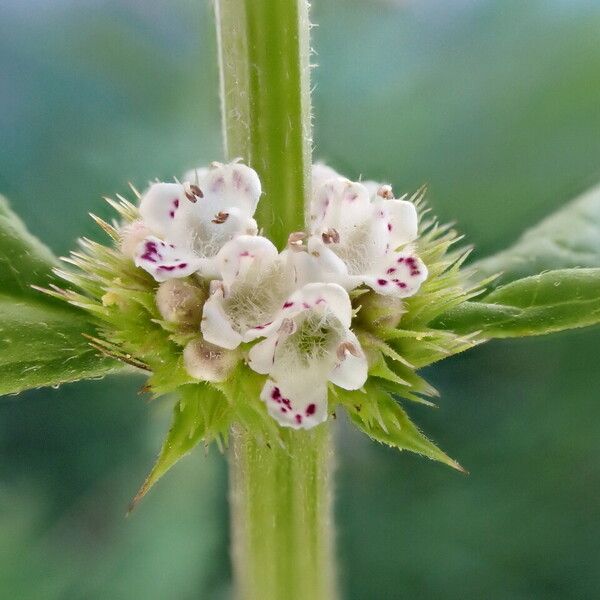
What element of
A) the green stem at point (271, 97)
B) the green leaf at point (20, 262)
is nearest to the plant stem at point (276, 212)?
the green stem at point (271, 97)

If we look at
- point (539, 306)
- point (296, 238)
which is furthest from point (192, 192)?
point (539, 306)

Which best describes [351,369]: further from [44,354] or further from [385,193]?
[44,354]

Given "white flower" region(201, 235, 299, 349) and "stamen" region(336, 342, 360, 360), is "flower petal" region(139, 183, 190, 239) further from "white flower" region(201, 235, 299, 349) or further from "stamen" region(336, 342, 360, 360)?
"stamen" region(336, 342, 360, 360)

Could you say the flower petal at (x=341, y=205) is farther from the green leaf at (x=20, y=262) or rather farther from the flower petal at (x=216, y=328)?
the green leaf at (x=20, y=262)

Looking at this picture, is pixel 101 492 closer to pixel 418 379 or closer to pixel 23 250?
pixel 23 250

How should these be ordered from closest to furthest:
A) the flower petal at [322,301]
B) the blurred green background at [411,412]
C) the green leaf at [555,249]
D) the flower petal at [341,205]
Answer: the flower petal at [322,301] < the flower petal at [341,205] < the green leaf at [555,249] < the blurred green background at [411,412]

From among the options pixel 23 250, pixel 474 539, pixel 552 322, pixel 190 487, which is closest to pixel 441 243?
pixel 552 322

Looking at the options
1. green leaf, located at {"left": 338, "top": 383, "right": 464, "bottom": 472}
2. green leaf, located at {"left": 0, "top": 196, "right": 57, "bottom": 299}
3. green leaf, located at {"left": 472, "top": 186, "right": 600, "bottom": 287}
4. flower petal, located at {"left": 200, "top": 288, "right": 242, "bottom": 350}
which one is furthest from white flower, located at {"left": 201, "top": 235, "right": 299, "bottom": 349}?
green leaf, located at {"left": 472, "top": 186, "right": 600, "bottom": 287}
